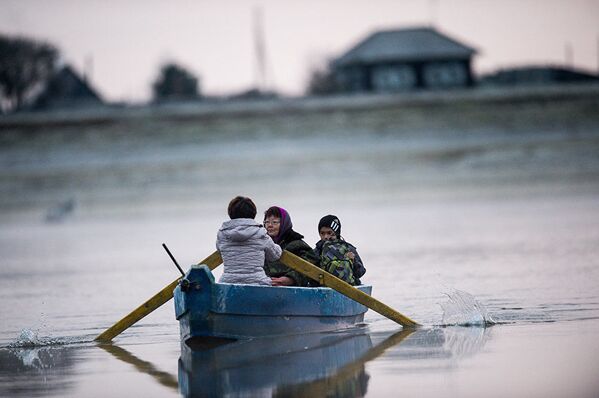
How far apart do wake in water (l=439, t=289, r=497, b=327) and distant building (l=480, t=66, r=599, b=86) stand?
6110 cm

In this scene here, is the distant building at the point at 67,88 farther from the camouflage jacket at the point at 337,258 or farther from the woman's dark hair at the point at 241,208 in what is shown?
the woman's dark hair at the point at 241,208

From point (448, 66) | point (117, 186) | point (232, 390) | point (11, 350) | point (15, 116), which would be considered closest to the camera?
point (232, 390)

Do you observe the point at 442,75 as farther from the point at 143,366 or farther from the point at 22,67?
the point at 143,366

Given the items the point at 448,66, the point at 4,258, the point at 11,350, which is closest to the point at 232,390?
the point at 11,350

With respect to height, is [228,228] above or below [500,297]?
above

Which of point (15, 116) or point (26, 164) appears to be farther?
point (15, 116)

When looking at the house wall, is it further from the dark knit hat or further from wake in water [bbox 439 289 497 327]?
the dark knit hat

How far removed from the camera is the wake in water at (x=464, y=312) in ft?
50.4

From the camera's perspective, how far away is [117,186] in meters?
48.5

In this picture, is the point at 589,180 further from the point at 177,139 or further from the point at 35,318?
the point at 35,318

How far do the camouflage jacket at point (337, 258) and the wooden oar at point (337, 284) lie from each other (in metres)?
0.40

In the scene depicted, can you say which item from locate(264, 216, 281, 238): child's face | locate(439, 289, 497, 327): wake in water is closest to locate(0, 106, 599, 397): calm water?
locate(439, 289, 497, 327): wake in water

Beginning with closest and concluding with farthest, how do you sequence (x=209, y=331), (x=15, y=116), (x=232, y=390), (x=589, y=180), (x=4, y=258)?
(x=232, y=390)
(x=209, y=331)
(x=4, y=258)
(x=589, y=180)
(x=15, y=116)

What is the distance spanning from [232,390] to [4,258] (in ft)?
60.7
